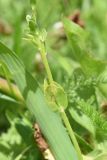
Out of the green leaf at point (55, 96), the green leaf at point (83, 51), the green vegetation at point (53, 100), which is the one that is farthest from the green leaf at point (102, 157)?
the green leaf at point (83, 51)

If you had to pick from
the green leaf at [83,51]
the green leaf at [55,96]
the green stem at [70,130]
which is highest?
the green leaf at [83,51]

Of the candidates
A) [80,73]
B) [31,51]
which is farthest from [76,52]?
[31,51]

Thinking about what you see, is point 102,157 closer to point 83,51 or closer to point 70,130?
point 70,130

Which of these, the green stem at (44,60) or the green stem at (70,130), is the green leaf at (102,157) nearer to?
the green stem at (70,130)

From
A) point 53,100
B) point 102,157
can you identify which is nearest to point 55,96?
point 53,100

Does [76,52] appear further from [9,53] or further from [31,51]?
[31,51]

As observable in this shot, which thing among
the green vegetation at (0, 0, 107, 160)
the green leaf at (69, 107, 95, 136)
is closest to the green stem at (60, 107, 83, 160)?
the green vegetation at (0, 0, 107, 160)

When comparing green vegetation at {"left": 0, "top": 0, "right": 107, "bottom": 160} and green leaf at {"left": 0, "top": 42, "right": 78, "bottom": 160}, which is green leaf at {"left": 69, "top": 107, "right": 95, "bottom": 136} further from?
green leaf at {"left": 0, "top": 42, "right": 78, "bottom": 160}
